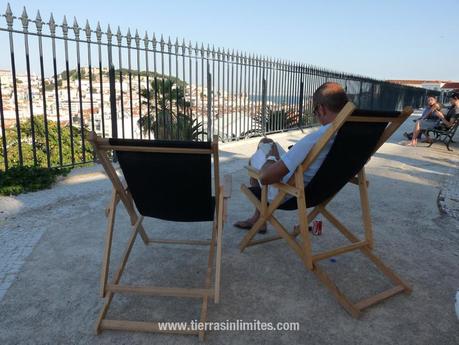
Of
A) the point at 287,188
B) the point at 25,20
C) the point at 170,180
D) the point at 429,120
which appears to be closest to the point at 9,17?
the point at 25,20

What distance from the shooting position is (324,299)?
2.38 m

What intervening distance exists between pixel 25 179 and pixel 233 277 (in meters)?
3.40

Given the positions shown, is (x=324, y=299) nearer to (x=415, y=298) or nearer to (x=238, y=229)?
(x=415, y=298)

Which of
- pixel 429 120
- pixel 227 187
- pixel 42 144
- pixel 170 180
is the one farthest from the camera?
pixel 429 120

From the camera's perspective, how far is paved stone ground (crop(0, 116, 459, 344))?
2.05 metres

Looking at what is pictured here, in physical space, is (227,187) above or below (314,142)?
below

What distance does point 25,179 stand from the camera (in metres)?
4.75

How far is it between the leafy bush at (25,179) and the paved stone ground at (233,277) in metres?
0.27

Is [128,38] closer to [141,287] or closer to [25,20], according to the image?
[25,20]

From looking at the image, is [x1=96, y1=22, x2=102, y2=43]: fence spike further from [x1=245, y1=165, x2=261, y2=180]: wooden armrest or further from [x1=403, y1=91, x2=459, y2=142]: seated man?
[x1=403, y1=91, x2=459, y2=142]: seated man

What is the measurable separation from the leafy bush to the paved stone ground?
27 cm

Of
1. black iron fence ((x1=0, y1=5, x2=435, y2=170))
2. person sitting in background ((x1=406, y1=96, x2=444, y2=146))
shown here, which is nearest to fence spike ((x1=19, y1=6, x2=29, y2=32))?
black iron fence ((x1=0, y1=5, x2=435, y2=170))

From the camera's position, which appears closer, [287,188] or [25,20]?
[287,188]

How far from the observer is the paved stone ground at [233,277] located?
6.74 ft
